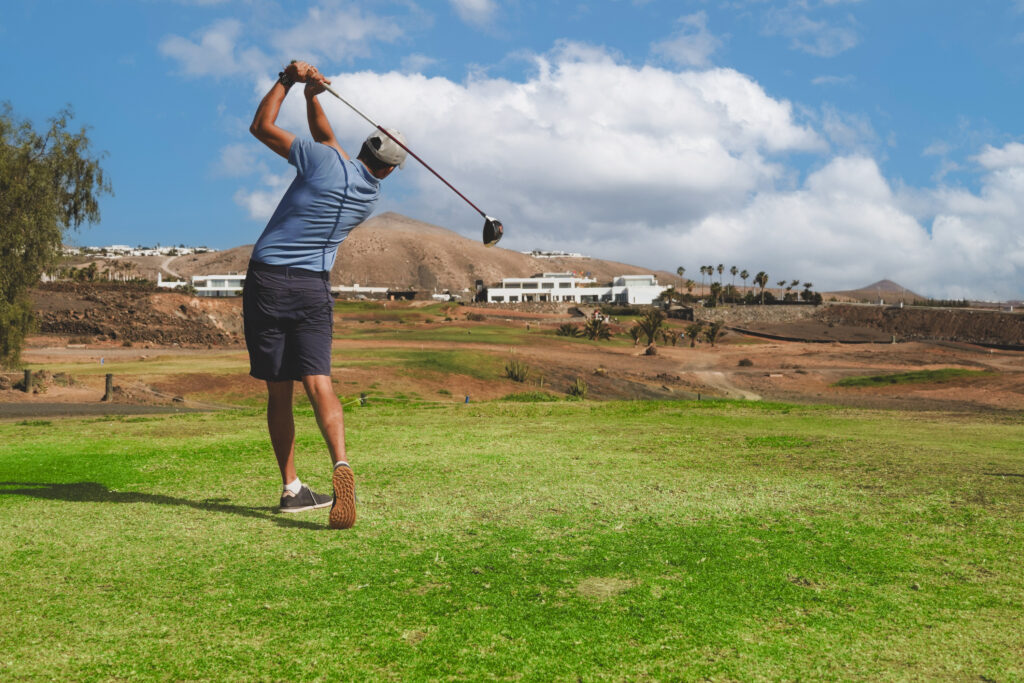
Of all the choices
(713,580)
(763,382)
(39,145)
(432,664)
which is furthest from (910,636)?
(763,382)

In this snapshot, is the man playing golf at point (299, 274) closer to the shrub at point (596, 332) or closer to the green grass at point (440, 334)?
the green grass at point (440, 334)

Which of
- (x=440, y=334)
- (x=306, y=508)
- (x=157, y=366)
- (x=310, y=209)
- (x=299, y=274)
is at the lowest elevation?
(x=157, y=366)

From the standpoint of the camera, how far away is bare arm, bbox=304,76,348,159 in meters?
5.64

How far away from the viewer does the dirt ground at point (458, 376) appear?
2905 centimetres

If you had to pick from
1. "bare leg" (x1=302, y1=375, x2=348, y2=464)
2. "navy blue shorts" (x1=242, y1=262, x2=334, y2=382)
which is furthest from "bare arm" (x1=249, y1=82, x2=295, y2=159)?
"bare leg" (x1=302, y1=375, x2=348, y2=464)

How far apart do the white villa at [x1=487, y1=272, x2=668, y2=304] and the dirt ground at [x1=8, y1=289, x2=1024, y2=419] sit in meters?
73.0

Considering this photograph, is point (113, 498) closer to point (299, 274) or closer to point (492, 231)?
point (299, 274)

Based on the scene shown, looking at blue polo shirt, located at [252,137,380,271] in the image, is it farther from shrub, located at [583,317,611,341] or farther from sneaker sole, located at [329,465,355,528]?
shrub, located at [583,317,611,341]

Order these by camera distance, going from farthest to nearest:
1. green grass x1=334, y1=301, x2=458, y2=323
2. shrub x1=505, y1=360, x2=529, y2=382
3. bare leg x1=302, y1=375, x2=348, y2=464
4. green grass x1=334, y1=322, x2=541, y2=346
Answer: green grass x1=334, y1=301, x2=458, y2=323 < green grass x1=334, y1=322, x2=541, y2=346 < shrub x1=505, y1=360, x2=529, y2=382 < bare leg x1=302, y1=375, x2=348, y2=464

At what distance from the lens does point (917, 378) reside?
156 feet

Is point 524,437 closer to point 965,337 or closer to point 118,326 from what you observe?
point 118,326

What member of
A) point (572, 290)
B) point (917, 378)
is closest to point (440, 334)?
point (917, 378)

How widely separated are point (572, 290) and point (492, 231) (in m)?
162

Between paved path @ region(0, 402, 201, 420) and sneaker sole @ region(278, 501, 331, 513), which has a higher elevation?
sneaker sole @ region(278, 501, 331, 513)
